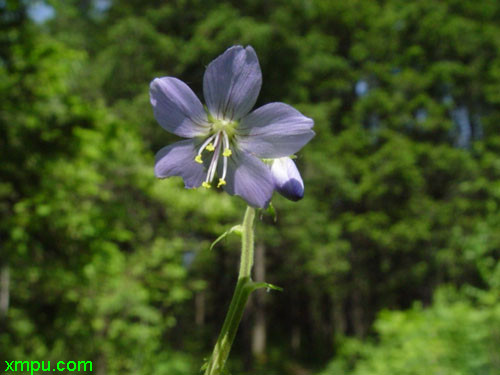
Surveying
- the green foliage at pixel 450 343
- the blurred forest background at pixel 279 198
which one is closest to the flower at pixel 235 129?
the blurred forest background at pixel 279 198

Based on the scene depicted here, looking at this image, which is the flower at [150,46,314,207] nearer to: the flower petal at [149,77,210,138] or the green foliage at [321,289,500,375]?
the flower petal at [149,77,210,138]

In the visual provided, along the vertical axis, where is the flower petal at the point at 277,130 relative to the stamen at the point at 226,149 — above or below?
above

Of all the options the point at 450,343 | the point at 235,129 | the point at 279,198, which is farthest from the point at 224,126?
the point at 279,198

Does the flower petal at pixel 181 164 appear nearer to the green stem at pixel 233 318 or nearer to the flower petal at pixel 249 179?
the flower petal at pixel 249 179

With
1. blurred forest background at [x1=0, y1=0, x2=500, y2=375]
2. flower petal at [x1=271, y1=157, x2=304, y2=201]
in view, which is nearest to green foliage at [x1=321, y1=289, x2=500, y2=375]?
blurred forest background at [x1=0, y1=0, x2=500, y2=375]

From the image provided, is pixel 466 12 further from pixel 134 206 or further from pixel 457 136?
pixel 134 206

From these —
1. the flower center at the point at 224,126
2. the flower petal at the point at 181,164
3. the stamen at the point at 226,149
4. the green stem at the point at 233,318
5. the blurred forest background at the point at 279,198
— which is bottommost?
the blurred forest background at the point at 279,198

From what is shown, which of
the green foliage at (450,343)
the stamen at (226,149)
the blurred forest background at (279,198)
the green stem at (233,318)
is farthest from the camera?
the green foliage at (450,343)

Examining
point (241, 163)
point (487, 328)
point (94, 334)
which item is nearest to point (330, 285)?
point (94, 334)
